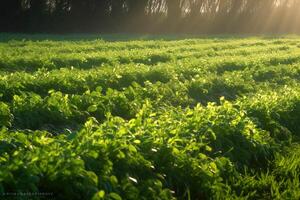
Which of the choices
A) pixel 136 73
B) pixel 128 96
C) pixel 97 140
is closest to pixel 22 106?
pixel 128 96

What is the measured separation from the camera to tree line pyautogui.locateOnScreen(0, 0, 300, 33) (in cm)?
3352

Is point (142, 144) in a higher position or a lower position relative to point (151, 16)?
higher

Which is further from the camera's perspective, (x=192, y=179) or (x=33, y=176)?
(x=192, y=179)

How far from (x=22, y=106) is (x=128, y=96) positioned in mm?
2159

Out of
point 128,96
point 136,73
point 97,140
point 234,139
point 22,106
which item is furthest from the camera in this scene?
point 136,73

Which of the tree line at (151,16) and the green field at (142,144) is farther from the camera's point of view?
the tree line at (151,16)

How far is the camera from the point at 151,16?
41812mm

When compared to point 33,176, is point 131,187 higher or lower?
lower

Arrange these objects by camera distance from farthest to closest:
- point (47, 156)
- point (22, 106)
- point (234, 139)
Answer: point (22, 106), point (234, 139), point (47, 156)

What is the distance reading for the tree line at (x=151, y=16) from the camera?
33.5 meters

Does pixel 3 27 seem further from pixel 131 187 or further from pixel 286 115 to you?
pixel 131 187

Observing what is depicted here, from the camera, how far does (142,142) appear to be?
494cm

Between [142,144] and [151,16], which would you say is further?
[151,16]

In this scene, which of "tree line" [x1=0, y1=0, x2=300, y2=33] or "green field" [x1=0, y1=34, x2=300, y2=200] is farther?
"tree line" [x1=0, y1=0, x2=300, y2=33]
